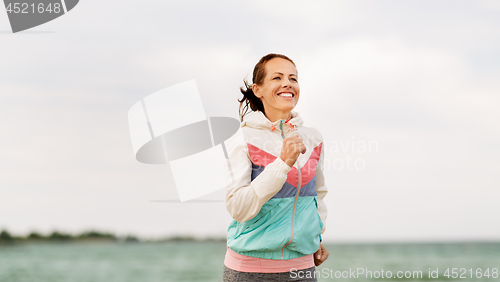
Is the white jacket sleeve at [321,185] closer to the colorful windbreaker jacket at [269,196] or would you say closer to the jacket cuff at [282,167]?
the colorful windbreaker jacket at [269,196]

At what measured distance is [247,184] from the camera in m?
2.00

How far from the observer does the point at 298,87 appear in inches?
87.7

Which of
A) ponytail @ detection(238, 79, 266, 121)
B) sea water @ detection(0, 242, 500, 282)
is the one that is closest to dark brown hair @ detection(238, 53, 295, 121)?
ponytail @ detection(238, 79, 266, 121)

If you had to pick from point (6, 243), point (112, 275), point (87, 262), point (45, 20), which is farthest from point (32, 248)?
point (45, 20)

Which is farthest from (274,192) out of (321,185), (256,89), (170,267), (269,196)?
(170,267)

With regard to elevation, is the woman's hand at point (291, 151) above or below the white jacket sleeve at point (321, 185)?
above

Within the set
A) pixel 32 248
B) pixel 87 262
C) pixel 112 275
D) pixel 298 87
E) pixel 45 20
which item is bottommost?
pixel 32 248

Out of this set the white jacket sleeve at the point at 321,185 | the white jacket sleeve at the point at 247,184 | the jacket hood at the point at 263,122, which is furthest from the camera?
the white jacket sleeve at the point at 321,185

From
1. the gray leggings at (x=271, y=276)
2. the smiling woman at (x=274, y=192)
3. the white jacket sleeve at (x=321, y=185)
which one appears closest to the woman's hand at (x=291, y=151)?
the smiling woman at (x=274, y=192)

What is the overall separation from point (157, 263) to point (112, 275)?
11.7ft

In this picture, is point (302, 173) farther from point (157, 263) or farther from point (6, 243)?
point (6, 243)

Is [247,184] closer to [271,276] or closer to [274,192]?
[274,192]

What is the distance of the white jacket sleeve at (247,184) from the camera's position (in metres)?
1.83

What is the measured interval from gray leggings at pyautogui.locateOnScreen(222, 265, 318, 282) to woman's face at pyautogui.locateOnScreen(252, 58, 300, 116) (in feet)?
2.64
